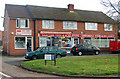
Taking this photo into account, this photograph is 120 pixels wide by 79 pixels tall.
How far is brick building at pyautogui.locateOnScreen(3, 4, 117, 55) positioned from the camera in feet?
88.9

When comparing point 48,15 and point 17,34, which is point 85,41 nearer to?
point 48,15

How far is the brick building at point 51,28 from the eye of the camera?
27087 mm

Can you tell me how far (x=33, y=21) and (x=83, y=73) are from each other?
754 inches

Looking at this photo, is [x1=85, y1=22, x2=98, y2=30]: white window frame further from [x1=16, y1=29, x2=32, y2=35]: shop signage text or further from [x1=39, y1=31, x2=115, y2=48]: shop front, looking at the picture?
[x1=16, y1=29, x2=32, y2=35]: shop signage text

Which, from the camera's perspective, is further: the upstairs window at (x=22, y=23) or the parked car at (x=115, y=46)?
the parked car at (x=115, y=46)

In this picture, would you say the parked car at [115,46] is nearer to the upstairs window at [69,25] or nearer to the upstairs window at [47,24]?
the upstairs window at [69,25]

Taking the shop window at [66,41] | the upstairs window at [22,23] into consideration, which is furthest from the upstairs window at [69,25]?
the upstairs window at [22,23]

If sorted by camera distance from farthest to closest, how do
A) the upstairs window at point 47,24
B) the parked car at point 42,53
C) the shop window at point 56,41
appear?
the upstairs window at point 47,24 → the shop window at point 56,41 → the parked car at point 42,53

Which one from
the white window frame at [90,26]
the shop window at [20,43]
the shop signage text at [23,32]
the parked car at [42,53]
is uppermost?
the white window frame at [90,26]

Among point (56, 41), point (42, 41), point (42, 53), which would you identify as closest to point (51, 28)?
point (56, 41)

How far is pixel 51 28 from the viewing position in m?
29.0

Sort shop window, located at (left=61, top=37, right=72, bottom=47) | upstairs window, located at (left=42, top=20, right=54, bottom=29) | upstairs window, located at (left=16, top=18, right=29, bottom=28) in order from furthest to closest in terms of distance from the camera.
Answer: shop window, located at (left=61, top=37, right=72, bottom=47)
upstairs window, located at (left=42, top=20, right=54, bottom=29)
upstairs window, located at (left=16, top=18, right=29, bottom=28)

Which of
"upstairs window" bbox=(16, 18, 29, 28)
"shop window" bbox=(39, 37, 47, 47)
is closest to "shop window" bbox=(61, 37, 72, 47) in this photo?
"shop window" bbox=(39, 37, 47, 47)

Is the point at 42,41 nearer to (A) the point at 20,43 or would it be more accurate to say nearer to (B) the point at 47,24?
(B) the point at 47,24
